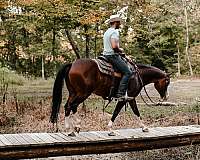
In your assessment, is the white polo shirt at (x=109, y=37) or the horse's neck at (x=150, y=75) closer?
the white polo shirt at (x=109, y=37)

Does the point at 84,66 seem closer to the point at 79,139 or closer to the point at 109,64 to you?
the point at 109,64

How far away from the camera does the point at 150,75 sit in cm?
849

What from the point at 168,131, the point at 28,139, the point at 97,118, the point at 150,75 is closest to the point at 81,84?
the point at 28,139

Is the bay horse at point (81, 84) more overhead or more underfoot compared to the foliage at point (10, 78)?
more underfoot

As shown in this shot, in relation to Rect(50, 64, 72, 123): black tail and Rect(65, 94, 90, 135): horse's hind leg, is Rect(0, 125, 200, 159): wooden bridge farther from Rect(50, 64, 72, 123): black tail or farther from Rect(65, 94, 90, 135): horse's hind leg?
Rect(50, 64, 72, 123): black tail

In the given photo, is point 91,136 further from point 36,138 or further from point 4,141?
point 4,141

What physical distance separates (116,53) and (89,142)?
1.85m

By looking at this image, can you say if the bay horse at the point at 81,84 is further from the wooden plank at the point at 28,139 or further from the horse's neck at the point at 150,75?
the wooden plank at the point at 28,139

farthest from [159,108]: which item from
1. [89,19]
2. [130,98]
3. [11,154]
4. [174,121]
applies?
[11,154]

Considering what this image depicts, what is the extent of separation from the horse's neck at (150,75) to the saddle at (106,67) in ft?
2.14

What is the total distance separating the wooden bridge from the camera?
6.78 m

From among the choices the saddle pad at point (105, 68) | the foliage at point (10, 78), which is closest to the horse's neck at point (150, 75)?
the saddle pad at point (105, 68)

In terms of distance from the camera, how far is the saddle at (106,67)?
7910 millimetres

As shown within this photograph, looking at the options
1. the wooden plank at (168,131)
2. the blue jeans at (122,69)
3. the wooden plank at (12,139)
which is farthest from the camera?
the wooden plank at (168,131)
